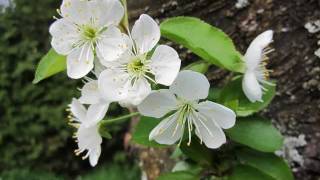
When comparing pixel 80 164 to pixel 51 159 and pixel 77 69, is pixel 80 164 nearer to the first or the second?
pixel 51 159

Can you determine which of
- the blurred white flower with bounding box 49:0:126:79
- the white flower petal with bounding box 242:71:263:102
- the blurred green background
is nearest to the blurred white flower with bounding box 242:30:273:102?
the white flower petal with bounding box 242:71:263:102

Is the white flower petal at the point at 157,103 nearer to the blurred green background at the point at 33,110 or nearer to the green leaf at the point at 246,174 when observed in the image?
the green leaf at the point at 246,174

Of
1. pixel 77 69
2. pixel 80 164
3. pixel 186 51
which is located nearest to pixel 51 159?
pixel 80 164

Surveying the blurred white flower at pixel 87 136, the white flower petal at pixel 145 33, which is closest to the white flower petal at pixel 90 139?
the blurred white flower at pixel 87 136

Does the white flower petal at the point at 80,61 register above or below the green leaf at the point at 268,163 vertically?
above

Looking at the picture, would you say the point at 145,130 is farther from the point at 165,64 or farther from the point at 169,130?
the point at 165,64

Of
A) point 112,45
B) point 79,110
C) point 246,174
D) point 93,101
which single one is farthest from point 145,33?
point 246,174
